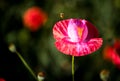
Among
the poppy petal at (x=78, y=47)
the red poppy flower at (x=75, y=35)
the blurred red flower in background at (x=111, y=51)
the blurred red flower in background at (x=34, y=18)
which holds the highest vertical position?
the red poppy flower at (x=75, y=35)

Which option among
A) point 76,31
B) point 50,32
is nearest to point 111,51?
point 50,32

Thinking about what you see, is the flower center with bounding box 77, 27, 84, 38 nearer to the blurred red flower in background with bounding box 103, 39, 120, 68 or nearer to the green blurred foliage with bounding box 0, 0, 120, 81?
the blurred red flower in background with bounding box 103, 39, 120, 68

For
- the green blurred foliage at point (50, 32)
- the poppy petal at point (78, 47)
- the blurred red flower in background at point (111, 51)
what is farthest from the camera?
the green blurred foliage at point (50, 32)

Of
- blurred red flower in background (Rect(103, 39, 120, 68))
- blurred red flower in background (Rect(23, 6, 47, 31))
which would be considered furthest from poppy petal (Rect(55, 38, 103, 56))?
blurred red flower in background (Rect(23, 6, 47, 31))

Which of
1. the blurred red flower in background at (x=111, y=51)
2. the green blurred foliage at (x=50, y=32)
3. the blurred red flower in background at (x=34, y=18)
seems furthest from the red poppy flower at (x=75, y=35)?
the blurred red flower in background at (x=34, y=18)

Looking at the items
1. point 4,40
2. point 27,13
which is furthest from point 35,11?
point 4,40

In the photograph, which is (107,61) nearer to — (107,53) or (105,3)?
(107,53)

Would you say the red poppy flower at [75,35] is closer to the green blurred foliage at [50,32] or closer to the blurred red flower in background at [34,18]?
the green blurred foliage at [50,32]
